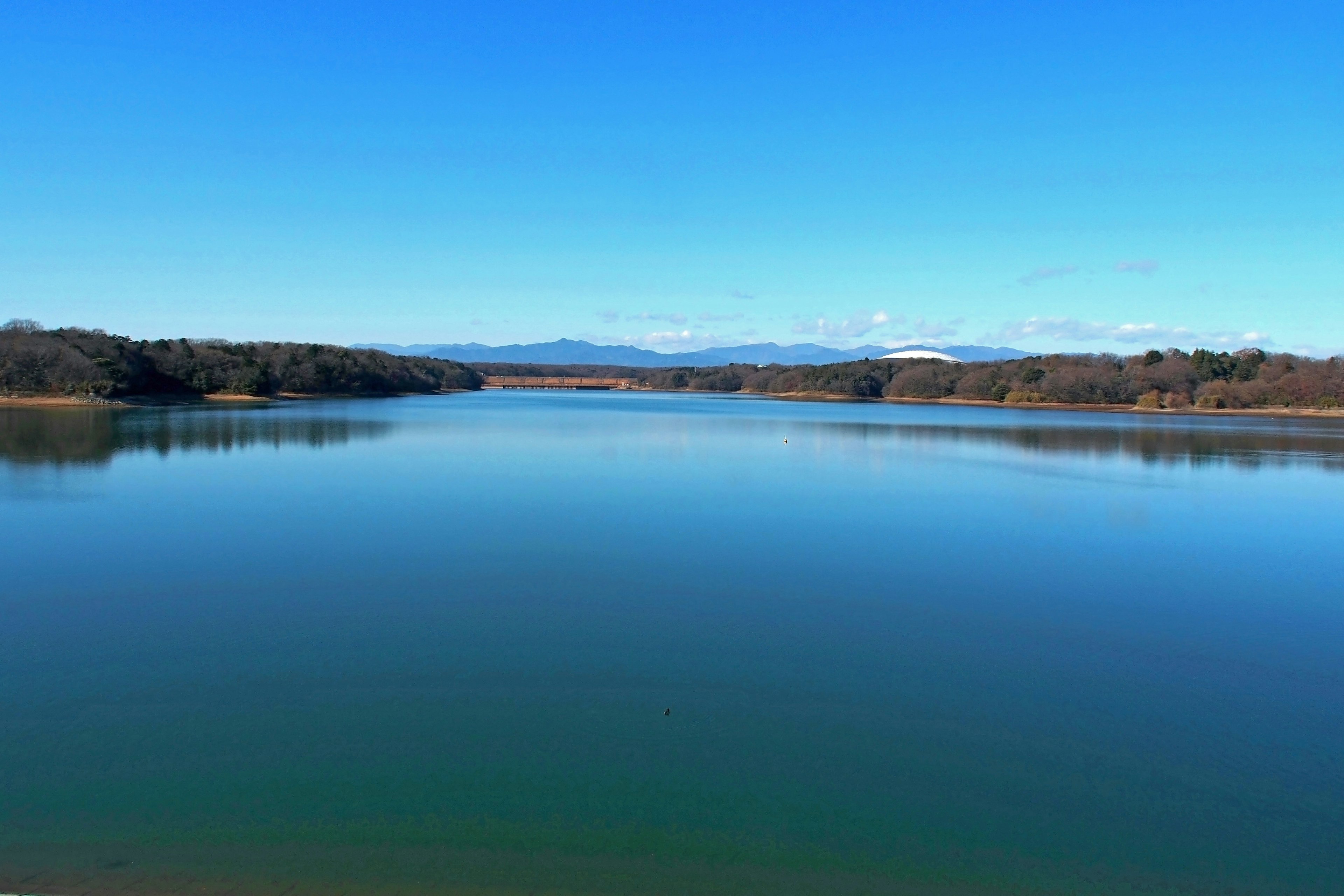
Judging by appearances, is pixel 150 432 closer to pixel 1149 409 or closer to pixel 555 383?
pixel 1149 409

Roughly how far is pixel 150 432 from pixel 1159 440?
109ft

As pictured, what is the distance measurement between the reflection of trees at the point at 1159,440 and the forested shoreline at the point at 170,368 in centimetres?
3459

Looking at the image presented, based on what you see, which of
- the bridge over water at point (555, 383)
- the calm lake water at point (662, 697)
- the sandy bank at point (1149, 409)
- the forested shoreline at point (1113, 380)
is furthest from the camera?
the bridge over water at point (555, 383)

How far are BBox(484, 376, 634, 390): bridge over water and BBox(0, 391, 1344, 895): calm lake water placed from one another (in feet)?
427

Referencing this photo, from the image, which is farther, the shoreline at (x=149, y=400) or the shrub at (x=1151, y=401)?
the shrub at (x=1151, y=401)

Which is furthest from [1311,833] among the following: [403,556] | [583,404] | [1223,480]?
[583,404]

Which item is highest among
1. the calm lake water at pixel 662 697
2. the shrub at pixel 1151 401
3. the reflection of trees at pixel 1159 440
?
the shrub at pixel 1151 401

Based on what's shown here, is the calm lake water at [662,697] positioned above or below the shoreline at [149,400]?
below

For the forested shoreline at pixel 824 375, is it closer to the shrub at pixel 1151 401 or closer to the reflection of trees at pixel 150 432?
the shrub at pixel 1151 401

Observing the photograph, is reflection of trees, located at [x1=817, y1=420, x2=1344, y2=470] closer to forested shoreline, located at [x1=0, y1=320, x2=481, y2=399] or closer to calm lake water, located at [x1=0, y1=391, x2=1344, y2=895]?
calm lake water, located at [x1=0, y1=391, x2=1344, y2=895]

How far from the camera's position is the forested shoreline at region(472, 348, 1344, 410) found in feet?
190

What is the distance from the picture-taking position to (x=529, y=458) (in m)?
21.2

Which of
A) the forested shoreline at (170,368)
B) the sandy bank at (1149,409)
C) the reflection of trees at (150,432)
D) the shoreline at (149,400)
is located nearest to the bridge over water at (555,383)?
the forested shoreline at (170,368)

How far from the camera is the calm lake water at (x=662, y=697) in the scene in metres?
4.26
